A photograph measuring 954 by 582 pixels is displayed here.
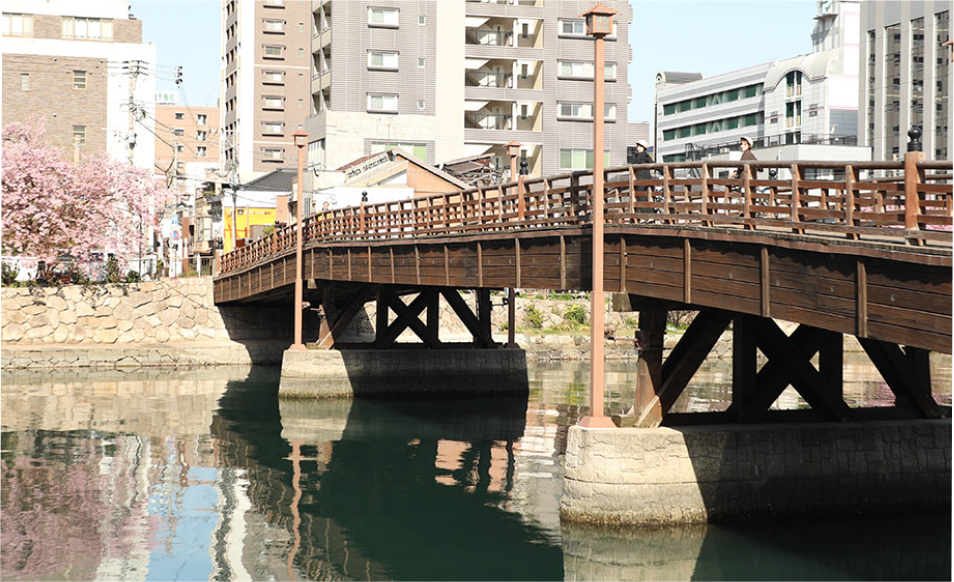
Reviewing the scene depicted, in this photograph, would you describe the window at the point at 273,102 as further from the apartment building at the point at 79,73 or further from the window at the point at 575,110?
the window at the point at 575,110

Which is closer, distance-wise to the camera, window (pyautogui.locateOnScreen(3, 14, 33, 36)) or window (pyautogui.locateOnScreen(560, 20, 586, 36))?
window (pyautogui.locateOnScreen(3, 14, 33, 36))

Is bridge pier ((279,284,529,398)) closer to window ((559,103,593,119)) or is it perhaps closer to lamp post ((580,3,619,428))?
lamp post ((580,3,619,428))

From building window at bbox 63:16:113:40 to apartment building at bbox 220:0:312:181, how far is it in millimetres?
38336

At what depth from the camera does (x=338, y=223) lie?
3906cm

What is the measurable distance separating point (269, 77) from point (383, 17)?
42.6m

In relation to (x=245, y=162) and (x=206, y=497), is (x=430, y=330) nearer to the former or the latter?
(x=206, y=497)

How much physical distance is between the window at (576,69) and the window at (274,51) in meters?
45.0

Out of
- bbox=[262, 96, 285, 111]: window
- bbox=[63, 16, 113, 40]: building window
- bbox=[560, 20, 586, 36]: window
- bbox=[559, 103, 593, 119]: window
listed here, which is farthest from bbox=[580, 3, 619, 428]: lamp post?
bbox=[262, 96, 285, 111]: window

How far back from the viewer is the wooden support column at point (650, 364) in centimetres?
2073

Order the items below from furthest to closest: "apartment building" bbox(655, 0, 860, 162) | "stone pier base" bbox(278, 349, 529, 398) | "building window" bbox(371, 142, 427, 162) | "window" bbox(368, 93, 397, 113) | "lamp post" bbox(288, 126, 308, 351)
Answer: "apartment building" bbox(655, 0, 860, 162)
"building window" bbox(371, 142, 427, 162)
"window" bbox(368, 93, 397, 113)
"lamp post" bbox(288, 126, 308, 351)
"stone pier base" bbox(278, 349, 529, 398)

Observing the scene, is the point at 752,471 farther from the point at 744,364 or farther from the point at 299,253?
the point at 299,253

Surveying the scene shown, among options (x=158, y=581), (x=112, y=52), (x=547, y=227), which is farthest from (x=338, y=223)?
(x=112, y=52)

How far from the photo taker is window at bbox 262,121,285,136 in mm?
113312

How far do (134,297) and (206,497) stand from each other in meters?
30.5
